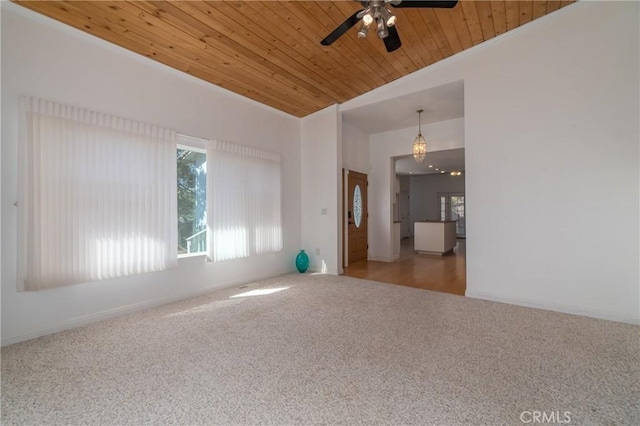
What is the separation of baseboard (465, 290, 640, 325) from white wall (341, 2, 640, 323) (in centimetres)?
1

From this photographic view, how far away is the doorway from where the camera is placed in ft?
20.5

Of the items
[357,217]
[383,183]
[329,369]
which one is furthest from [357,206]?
[329,369]

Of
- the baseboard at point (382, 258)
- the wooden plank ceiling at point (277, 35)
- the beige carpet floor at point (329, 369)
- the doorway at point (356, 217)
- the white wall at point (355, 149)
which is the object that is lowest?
the beige carpet floor at point (329, 369)

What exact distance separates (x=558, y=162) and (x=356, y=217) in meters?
3.92

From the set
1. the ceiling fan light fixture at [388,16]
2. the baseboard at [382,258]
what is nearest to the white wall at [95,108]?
the ceiling fan light fixture at [388,16]

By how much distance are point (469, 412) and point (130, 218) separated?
3649 mm

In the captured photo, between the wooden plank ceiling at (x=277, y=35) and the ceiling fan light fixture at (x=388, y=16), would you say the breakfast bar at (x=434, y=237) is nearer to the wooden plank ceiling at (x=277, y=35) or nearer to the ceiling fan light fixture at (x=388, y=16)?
the wooden plank ceiling at (x=277, y=35)

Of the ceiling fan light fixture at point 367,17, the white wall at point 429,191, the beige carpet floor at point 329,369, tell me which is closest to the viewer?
the beige carpet floor at point 329,369

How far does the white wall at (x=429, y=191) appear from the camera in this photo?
39.0 feet

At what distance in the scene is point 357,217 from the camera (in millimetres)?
6629

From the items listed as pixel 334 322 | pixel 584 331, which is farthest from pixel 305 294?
pixel 584 331

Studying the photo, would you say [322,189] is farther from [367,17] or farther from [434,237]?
[434,237]

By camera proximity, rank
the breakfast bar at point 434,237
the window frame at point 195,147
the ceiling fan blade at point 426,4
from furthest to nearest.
→ the breakfast bar at point 434,237 → the window frame at point 195,147 → the ceiling fan blade at point 426,4

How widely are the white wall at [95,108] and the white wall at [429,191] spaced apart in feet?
32.2
